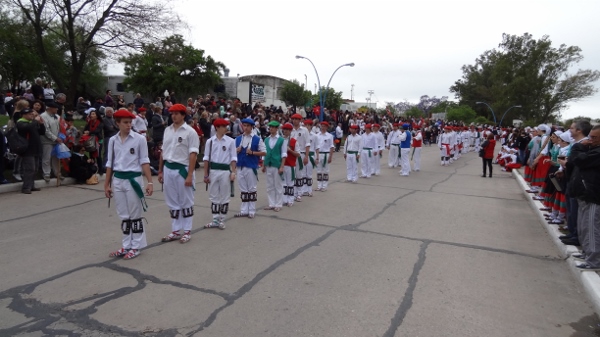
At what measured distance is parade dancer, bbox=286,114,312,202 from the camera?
10.2 metres

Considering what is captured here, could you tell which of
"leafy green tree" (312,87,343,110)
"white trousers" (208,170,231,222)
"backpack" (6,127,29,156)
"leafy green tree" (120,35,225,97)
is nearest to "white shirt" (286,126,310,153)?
"white trousers" (208,170,231,222)

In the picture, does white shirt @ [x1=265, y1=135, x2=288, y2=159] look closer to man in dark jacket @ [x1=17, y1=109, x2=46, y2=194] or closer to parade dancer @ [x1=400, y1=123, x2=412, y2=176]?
man in dark jacket @ [x1=17, y1=109, x2=46, y2=194]

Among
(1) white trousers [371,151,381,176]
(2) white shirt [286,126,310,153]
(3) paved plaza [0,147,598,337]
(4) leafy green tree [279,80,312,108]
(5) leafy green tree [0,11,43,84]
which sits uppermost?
(4) leafy green tree [279,80,312,108]

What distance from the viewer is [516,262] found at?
623 cm

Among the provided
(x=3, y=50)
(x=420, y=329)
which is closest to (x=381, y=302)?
(x=420, y=329)

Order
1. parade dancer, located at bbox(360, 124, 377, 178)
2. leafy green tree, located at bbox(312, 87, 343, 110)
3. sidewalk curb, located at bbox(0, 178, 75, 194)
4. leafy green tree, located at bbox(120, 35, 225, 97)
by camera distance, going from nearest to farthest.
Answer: sidewalk curb, located at bbox(0, 178, 75, 194) → parade dancer, located at bbox(360, 124, 377, 178) → leafy green tree, located at bbox(120, 35, 225, 97) → leafy green tree, located at bbox(312, 87, 343, 110)

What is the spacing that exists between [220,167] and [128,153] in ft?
5.70

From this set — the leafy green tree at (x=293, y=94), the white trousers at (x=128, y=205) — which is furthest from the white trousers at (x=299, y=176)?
the leafy green tree at (x=293, y=94)

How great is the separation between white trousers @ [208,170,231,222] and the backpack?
16.9 feet

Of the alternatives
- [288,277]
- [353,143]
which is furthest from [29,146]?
[353,143]

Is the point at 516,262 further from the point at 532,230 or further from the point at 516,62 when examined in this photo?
the point at 516,62

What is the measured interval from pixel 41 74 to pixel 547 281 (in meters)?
38.8

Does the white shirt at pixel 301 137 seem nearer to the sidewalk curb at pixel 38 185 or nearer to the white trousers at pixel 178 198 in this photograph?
the white trousers at pixel 178 198

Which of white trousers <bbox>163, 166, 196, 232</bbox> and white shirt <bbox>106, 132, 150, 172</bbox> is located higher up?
white shirt <bbox>106, 132, 150, 172</bbox>
